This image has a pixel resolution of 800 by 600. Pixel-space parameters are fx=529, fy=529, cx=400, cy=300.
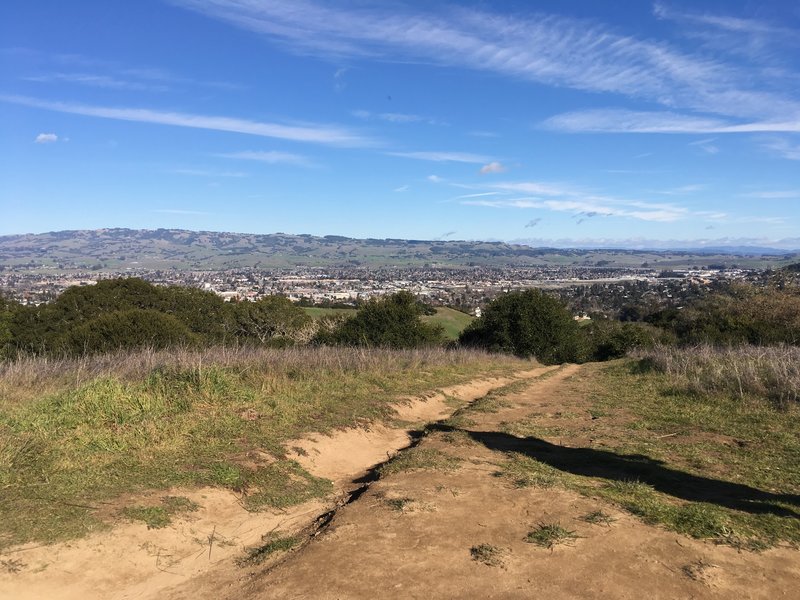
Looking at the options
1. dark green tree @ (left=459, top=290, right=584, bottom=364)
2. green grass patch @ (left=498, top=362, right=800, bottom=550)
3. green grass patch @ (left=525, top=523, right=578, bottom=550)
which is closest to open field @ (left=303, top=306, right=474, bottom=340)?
dark green tree @ (left=459, top=290, right=584, bottom=364)

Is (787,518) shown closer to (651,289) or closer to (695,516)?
(695,516)

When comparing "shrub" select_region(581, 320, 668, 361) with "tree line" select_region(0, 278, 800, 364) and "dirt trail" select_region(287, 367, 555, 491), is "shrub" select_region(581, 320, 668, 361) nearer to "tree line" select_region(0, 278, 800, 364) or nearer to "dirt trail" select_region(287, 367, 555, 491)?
"tree line" select_region(0, 278, 800, 364)

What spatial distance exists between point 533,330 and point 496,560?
26.7m

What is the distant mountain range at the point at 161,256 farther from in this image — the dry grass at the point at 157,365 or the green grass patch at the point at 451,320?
the dry grass at the point at 157,365

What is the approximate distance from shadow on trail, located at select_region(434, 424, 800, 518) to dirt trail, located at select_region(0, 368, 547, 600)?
9.25ft

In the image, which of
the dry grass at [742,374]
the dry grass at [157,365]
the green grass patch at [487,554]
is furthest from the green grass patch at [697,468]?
the dry grass at [157,365]

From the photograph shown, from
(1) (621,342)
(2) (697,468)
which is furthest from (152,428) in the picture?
(1) (621,342)

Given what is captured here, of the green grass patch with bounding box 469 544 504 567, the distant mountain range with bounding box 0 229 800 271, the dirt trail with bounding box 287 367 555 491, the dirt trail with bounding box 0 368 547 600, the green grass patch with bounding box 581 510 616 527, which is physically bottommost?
the dirt trail with bounding box 287 367 555 491

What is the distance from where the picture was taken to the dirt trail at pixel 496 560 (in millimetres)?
3670

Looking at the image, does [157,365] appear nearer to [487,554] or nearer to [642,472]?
[487,554]

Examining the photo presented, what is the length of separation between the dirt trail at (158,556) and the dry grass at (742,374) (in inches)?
354

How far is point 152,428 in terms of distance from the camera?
22.5 feet

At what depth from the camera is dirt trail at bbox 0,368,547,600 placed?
3824 mm

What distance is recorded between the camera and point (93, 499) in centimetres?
504
